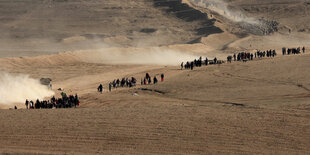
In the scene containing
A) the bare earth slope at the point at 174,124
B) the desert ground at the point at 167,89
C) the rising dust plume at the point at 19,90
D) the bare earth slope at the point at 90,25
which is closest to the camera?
the bare earth slope at the point at 174,124

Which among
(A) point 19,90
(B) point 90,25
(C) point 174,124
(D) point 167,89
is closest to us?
(C) point 174,124

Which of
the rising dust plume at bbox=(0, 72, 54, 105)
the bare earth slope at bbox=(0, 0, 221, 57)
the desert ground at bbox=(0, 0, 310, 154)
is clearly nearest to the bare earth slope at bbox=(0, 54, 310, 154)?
the desert ground at bbox=(0, 0, 310, 154)

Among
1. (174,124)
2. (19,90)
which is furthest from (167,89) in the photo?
(174,124)

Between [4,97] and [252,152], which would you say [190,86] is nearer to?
[4,97]

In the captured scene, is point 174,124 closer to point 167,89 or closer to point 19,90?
point 167,89

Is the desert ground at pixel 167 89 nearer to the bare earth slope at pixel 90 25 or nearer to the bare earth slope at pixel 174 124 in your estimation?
the bare earth slope at pixel 174 124

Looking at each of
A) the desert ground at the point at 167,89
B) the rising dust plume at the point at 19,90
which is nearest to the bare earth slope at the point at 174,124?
the desert ground at the point at 167,89

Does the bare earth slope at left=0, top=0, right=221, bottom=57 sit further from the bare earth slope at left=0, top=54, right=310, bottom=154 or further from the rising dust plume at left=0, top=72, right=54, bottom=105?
the bare earth slope at left=0, top=54, right=310, bottom=154

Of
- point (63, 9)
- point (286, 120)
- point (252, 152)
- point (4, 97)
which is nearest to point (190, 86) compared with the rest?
point (4, 97)
